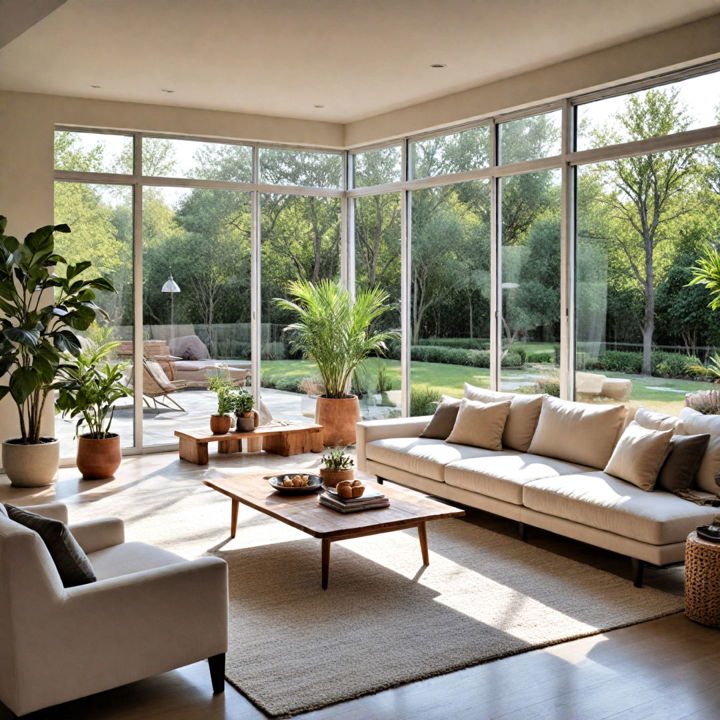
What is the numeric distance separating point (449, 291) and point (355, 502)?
3556 millimetres

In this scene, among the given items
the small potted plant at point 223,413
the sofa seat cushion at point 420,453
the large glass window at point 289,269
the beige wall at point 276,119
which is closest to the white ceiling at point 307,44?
the beige wall at point 276,119

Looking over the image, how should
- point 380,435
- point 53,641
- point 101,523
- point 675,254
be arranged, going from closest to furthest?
point 53,641, point 101,523, point 675,254, point 380,435

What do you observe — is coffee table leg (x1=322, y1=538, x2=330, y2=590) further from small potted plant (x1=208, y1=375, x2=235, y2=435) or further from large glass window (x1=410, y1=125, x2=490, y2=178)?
large glass window (x1=410, y1=125, x2=490, y2=178)

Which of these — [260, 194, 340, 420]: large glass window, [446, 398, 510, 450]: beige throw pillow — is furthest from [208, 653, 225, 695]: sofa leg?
[260, 194, 340, 420]: large glass window

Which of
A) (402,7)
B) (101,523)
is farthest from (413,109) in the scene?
(101,523)

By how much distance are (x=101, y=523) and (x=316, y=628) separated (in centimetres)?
105

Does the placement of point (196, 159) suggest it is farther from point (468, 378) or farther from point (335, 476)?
point (335, 476)

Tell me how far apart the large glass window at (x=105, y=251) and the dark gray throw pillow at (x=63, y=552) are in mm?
4774

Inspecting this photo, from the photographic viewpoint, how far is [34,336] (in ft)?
20.7

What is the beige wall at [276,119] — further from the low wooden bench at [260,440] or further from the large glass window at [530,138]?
the low wooden bench at [260,440]

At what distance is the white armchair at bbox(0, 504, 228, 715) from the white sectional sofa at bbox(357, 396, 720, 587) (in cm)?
221

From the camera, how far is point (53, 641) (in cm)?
282

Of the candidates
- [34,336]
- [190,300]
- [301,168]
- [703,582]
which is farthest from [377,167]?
[703,582]

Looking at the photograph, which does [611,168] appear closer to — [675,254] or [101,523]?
[675,254]
